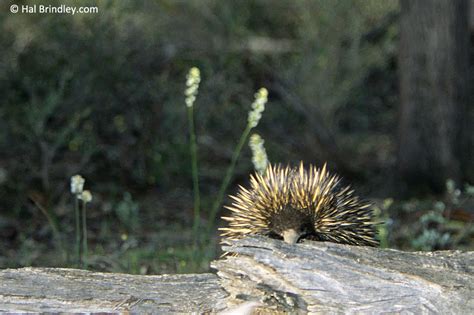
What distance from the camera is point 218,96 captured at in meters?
8.89

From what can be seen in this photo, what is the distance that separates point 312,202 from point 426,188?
3891 mm

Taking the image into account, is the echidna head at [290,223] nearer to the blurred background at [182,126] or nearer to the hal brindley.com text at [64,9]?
the blurred background at [182,126]

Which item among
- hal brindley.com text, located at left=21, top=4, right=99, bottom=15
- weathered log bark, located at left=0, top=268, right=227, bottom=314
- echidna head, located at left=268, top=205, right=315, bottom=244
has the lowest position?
weathered log bark, located at left=0, top=268, right=227, bottom=314

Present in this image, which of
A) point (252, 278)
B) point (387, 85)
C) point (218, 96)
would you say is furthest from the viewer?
point (387, 85)

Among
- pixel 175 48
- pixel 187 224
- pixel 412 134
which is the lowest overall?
pixel 187 224

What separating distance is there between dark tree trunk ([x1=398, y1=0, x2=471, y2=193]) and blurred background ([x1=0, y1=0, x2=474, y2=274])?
0.5 inches

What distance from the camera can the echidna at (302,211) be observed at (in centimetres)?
439

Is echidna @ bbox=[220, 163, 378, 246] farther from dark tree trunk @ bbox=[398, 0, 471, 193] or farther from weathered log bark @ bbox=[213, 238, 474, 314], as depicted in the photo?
dark tree trunk @ bbox=[398, 0, 471, 193]

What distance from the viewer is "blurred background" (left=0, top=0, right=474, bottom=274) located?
7.02m

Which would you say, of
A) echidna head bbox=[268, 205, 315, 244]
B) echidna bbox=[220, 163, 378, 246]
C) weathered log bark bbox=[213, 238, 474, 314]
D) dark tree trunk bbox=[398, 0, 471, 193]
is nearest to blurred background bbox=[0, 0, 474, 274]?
dark tree trunk bbox=[398, 0, 471, 193]

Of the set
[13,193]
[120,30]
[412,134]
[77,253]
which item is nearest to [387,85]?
[412,134]

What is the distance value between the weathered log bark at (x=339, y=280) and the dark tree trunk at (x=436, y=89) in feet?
14.1

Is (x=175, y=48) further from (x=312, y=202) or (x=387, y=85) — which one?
(x=312, y=202)

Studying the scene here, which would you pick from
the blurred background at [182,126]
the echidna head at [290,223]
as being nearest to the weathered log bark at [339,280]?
the echidna head at [290,223]
